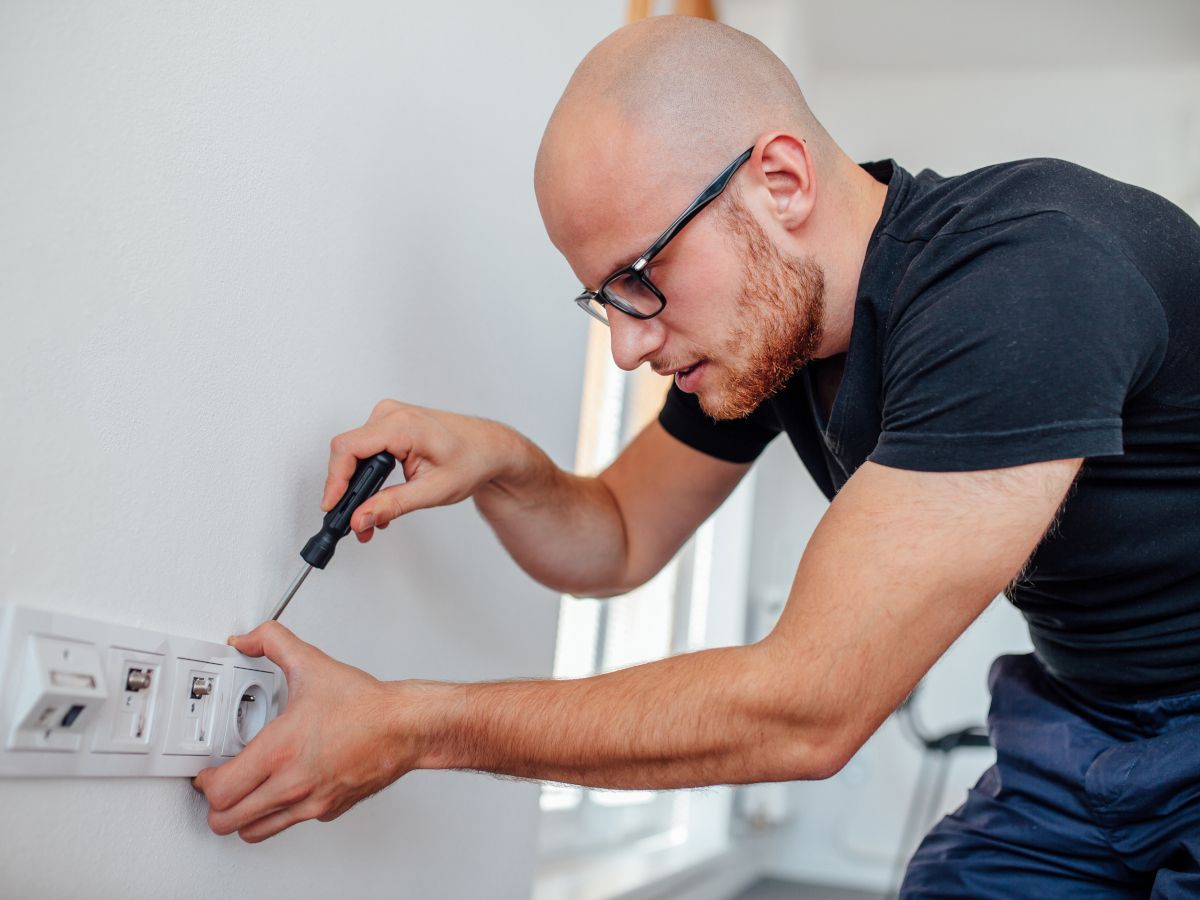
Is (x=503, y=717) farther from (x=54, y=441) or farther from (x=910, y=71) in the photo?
(x=910, y=71)

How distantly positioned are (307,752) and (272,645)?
10cm

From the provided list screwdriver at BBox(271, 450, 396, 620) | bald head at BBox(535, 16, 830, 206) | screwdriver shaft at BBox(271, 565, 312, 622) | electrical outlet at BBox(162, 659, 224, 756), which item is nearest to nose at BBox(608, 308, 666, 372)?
bald head at BBox(535, 16, 830, 206)

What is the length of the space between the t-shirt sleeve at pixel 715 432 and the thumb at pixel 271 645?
0.75 meters

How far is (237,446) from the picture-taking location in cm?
93

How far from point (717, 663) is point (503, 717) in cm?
18

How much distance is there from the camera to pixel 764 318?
1.19 metres

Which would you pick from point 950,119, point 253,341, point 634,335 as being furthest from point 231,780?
point 950,119

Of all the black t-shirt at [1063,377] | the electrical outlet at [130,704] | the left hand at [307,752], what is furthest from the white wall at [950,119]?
the electrical outlet at [130,704]

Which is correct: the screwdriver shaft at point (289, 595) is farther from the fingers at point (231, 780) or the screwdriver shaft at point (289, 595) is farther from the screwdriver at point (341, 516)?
the fingers at point (231, 780)

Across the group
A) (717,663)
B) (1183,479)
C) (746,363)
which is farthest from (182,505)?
(1183,479)

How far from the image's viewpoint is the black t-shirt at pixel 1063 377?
90 centimetres

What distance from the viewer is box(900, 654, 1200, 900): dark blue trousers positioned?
3.95 feet

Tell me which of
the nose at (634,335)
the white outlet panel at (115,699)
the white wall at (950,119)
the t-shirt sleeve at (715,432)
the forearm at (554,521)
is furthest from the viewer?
the white wall at (950,119)

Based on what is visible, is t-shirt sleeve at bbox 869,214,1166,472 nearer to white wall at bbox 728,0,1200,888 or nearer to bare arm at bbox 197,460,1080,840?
bare arm at bbox 197,460,1080,840
